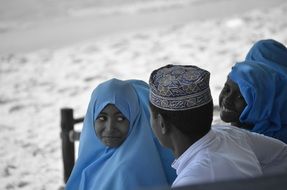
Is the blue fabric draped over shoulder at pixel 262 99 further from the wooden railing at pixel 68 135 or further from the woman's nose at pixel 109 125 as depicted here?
the wooden railing at pixel 68 135

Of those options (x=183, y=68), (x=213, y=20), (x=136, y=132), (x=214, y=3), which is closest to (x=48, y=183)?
(x=136, y=132)

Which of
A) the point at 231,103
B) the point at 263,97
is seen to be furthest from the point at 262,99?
the point at 231,103

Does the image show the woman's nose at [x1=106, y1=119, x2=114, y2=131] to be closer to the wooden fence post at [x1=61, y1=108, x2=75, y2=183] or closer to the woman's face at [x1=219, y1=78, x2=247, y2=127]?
the woman's face at [x1=219, y1=78, x2=247, y2=127]

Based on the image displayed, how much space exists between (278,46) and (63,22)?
1231cm

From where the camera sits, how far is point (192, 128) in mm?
1809

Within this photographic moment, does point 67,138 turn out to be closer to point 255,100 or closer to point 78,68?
point 255,100

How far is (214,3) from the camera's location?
1570 centimetres

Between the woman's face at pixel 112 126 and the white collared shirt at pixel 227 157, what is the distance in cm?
83

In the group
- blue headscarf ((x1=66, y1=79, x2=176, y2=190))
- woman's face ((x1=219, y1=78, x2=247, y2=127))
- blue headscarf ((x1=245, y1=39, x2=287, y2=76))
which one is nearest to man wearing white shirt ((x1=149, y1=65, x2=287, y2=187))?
blue headscarf ((x1=66, y1=79, x2=176, y2=190))

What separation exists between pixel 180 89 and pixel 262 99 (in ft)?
4.28

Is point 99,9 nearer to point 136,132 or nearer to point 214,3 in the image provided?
point 214,3

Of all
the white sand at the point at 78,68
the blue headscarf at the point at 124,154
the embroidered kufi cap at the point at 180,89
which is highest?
the embroidered kufi cap at the point at 180,89

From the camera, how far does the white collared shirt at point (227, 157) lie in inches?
66.8

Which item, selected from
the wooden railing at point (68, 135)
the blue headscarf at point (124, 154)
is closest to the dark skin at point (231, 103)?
the blue headscarf at point (124, 154)
